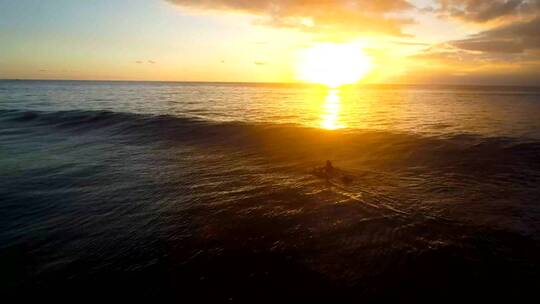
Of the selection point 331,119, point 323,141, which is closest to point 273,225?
point 323,141

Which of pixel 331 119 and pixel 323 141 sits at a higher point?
pixel 331 119

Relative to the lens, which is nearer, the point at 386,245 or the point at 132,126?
the point at 386,245

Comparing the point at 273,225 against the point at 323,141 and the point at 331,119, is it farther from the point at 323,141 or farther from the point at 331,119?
the point at 331,119

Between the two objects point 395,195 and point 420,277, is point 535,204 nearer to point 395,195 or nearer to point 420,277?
point 395,195

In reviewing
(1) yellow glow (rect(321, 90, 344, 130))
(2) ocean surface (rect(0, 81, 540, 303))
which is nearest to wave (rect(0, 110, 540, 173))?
(2) ocean surface (rect(0, 81, 540, 303))

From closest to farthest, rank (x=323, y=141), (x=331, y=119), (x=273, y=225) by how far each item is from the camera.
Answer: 1. (x=273, y=225)
2. (x=323, y=141)
3. (x=331, y=119)

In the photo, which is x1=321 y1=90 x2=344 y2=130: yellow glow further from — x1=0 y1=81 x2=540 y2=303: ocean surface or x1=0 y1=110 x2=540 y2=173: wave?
x1=0 y1=81 x2=540 y2=303: ocean surface

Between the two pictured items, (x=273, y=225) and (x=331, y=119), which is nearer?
(x=273, y=225)

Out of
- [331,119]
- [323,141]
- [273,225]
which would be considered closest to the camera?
[273,225]

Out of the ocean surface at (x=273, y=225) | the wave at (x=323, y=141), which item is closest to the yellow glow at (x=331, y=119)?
the wave at (x=323, y=141)

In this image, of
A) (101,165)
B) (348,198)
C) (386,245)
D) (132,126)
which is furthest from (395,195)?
(132,126)

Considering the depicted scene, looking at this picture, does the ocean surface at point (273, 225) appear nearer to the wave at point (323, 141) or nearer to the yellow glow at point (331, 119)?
the wave at point (323, 141)

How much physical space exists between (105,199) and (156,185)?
1796 millimetres

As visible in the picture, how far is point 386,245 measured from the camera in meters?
7.04
